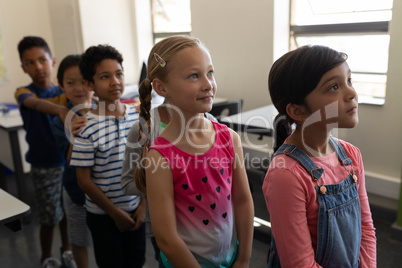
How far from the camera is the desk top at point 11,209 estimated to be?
1.34 meters

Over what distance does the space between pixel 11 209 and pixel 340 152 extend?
1212 millimetres

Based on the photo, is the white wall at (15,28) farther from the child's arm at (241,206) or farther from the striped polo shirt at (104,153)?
the child's arm at (241,206)

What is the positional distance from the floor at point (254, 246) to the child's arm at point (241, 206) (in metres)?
1.25

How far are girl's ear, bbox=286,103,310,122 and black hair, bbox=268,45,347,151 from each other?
1 cm

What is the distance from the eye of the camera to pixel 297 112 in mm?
980

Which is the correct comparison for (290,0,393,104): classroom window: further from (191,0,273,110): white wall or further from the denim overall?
the denim overall

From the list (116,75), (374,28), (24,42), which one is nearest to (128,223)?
(116,75)

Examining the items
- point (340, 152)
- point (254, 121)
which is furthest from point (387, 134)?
point (340, 152)

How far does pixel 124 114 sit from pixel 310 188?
98 cm

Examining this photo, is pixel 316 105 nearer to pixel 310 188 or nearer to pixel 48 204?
pixel 310 188

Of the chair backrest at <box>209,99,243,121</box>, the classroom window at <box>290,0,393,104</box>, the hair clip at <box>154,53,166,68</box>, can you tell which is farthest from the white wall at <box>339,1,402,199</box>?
the hair clip at <box>154,53,166,68</box>

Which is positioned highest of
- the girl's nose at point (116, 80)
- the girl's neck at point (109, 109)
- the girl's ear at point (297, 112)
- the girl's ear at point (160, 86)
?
the girl's ear at point (160, 86)

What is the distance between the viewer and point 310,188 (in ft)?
3.02

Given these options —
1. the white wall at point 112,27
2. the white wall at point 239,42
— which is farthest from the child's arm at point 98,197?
the white wall at point 112,27
